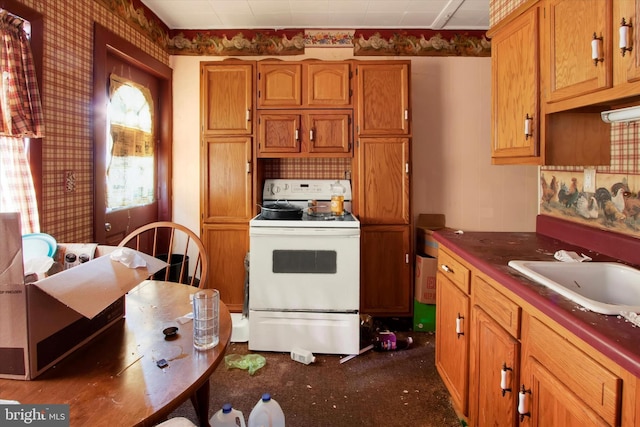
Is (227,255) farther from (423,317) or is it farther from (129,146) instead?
(423,317)

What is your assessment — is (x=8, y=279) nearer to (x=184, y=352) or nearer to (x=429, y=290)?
(x=184, y=352)

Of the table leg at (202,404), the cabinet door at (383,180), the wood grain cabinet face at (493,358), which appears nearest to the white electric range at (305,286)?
the cabinet door at (383,180)

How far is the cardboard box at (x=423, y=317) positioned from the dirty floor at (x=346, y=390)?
0.34 meters

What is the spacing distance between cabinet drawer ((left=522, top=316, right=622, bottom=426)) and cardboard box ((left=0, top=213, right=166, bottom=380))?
1.18 m

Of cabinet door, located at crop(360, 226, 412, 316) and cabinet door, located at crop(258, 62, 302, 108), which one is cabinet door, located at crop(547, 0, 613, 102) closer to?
cabinet door, located at crop(360, 226, 412, 316)

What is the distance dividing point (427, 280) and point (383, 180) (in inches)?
33.1

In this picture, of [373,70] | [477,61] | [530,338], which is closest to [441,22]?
[477,61]

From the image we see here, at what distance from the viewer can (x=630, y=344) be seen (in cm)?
80

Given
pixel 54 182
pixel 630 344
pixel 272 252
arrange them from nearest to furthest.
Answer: pixel 630 344
pixel 54 182
pixel 272 252

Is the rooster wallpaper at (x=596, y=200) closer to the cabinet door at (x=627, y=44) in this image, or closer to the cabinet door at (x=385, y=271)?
the cabinet door at (x=627, y=44)

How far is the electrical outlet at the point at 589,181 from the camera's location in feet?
5.70

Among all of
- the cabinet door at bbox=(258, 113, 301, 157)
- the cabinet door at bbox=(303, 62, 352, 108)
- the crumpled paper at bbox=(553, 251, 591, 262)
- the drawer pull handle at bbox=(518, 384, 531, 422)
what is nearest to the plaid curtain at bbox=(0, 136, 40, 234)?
the cabinet door at bbox=(258, 113, 301, 157)

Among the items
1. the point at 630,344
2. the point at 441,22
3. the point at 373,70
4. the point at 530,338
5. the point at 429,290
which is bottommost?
the point at 429,290

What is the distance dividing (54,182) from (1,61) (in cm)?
61
